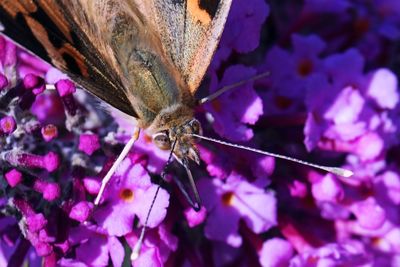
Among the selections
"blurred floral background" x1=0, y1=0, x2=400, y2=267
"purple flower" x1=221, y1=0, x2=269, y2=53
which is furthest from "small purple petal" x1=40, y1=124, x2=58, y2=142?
"purple flower" x1=221, y1=0, x2=269, y2=53

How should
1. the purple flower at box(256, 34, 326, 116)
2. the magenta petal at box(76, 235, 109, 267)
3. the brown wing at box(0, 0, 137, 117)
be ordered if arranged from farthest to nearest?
the purple flower at box(256, 34, 326, 116) < the magenta petal at box(76, 235, 109, 267) < the brown wing at box(0, 0, 137, 117)

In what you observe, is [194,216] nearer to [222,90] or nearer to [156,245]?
[156,245]

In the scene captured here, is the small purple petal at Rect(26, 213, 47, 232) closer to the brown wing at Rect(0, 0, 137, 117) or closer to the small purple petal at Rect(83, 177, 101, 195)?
the small purple petal at Rect(83, 177, 101, 195)

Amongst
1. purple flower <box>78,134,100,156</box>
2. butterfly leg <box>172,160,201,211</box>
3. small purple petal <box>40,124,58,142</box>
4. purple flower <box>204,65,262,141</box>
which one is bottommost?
butterfly leg <box>172,160,201,211</box>

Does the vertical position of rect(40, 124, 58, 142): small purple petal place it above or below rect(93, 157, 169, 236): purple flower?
above

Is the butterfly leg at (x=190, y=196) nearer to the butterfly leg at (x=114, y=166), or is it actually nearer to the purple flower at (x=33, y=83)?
the butterfly leg at (x=114, y=166)

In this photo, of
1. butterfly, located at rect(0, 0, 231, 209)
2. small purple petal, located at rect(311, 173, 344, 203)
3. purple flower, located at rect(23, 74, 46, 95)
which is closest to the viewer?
butterfly, located at rect(0, 0, 231, 209)
